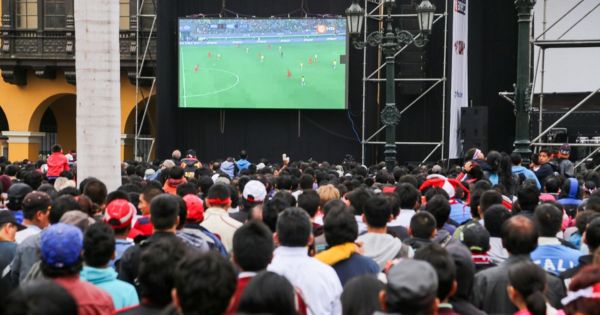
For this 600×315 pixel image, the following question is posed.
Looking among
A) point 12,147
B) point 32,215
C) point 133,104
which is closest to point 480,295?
→ point 32,215

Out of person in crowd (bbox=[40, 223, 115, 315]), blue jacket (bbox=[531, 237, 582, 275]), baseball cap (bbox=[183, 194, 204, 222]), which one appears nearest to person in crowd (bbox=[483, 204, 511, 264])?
blue jacket (bbox=[531, 237, 582, 275])

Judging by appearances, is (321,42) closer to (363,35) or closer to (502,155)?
(363,35)

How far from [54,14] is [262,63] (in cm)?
790

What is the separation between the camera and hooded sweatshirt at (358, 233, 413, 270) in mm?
6328

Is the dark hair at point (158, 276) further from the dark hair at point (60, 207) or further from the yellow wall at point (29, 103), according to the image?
the yellow wall at point (29, 103)

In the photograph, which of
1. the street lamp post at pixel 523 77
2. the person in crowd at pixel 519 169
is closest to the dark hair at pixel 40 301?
the person in crowd at pixel 519 169

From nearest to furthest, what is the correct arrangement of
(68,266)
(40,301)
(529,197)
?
(40,301) < (68,266) < (529,197)

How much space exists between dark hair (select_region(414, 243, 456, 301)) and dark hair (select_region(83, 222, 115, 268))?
1.95m

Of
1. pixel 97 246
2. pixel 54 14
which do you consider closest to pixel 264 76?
pixel 54 14

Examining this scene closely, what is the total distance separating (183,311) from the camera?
13.0 ft

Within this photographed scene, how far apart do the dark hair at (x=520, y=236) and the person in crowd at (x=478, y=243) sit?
1.18 ft

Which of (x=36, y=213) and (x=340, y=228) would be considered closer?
(x=340, y=228)

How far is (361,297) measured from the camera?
4828 mm

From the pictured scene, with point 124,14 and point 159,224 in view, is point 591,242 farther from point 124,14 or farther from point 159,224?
point 124,14
